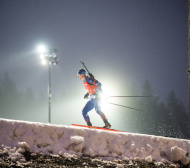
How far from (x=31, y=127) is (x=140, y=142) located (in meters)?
1.96

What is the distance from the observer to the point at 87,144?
296cm

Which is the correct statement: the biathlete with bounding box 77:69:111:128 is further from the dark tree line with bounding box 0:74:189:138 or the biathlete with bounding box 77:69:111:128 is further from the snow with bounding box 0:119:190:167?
the dark tree line with bounding box 0:74:189:138

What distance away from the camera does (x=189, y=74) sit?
336 inches

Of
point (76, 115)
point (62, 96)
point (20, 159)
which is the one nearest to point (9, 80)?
point (62, 96)

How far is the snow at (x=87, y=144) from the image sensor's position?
2.75 meters

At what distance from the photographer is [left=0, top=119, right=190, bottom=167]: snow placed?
275 centimetres

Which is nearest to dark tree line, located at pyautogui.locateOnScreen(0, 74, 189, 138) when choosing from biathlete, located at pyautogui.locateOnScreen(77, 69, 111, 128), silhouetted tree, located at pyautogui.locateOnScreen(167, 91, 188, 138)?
silhouetted tree, located at pyautogui.locateOnScreen(167, 91, 188, 138)

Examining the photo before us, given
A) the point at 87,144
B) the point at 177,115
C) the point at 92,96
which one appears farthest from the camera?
the point at 177,115

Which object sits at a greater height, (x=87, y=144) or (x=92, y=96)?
(x=92, y=96)

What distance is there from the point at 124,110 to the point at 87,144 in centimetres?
3642

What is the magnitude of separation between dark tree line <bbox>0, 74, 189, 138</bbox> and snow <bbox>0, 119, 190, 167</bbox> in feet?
91.9

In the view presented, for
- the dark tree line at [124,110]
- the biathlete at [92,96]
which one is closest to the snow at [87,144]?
the biathlete at [92,96]

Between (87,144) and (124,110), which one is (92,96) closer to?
(87,144)

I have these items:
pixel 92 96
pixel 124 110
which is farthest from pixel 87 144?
pixel 124 110
